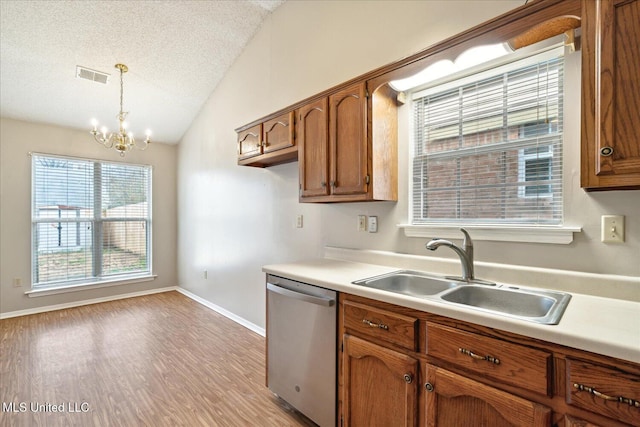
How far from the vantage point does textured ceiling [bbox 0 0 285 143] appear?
116 inches

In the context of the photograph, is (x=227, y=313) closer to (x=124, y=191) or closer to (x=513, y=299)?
(x=124, y=191)

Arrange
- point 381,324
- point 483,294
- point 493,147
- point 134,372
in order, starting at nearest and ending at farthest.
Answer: point 381,324 → point 483,294 → point 493,147 → point 134,372

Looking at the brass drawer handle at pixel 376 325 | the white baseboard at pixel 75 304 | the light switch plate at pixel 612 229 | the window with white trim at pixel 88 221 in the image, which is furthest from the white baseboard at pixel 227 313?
the light switch plate at pixel 612 229

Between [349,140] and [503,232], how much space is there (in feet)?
3.46

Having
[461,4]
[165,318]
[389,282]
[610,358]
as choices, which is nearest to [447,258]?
[389,282]

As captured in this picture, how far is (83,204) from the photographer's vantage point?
454 centimetres

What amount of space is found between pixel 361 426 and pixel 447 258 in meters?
1.04

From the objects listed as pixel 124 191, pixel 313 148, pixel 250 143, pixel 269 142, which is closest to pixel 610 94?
pixel 313 148

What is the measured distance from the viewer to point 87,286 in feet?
14.8

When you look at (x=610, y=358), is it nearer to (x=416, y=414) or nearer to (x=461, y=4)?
(x=416, y=414)

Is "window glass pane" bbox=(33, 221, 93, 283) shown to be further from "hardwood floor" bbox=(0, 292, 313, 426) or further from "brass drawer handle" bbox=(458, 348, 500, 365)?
"brass drawer handle" bbox=(458, 348, 500, 365)

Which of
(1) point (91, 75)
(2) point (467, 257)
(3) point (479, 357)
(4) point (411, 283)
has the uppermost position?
(1) point (91, 75)

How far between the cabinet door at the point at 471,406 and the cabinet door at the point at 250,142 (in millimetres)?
2225

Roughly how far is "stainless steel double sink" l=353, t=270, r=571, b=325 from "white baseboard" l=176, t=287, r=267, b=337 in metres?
2.00
